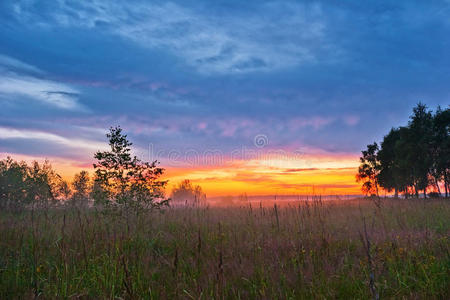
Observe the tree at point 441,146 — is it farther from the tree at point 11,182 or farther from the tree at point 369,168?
the tree at point 11,182

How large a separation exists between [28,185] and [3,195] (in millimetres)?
3078

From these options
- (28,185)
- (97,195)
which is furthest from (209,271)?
(28,185)

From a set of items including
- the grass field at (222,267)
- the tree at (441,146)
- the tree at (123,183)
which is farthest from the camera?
the tree at (441,146)

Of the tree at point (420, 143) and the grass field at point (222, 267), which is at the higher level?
the tree at point (420, 143)

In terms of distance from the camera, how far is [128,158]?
31.8 feet

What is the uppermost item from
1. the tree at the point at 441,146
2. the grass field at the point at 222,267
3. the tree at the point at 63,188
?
the tree at the point at 441,146

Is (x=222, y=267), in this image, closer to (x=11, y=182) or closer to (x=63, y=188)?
(x=11, y=182)

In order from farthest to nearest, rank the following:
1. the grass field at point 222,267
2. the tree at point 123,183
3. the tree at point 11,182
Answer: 1. the tree at point 11,182
2. the tree at point 123,183
3. the grass field at point 222,267

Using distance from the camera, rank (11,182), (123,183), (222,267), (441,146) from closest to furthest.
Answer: (222,267), (123,183), (11,182), (441,146)

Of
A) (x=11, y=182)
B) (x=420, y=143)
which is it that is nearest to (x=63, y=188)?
(x=11, y=182)

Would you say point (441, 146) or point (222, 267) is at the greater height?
point (441, 146)

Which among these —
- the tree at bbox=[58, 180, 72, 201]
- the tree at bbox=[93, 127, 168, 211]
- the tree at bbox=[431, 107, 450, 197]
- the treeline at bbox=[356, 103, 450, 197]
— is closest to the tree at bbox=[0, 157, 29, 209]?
the tree at bbox=[58, 180, 72, 201]

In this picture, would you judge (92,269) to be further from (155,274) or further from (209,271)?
(209,271)

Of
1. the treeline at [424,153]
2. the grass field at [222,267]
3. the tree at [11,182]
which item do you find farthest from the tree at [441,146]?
the tree at [11,182]
